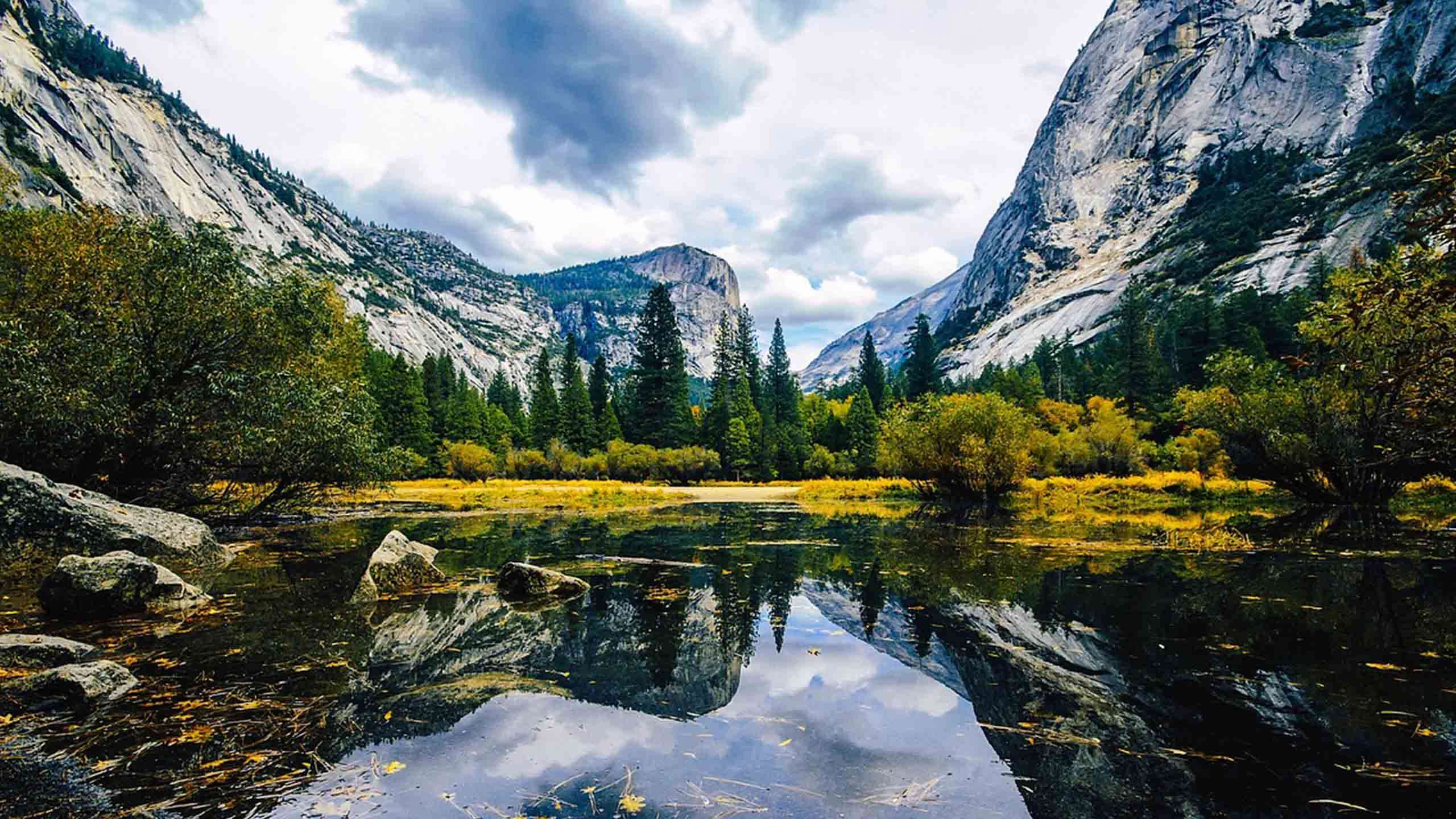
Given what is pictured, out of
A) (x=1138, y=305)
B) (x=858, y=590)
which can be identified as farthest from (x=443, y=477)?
(x=1138, y=305)

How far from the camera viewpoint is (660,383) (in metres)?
71.4

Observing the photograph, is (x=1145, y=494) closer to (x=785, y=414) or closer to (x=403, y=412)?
(x=785, y=414)

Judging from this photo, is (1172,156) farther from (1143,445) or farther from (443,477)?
(443,477)

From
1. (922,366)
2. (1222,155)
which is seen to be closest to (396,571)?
(922,366)

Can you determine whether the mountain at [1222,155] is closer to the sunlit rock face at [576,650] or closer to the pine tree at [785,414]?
the pine tree at [785,414]

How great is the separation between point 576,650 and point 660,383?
63658 mm

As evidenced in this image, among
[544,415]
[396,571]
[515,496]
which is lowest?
[396,571]

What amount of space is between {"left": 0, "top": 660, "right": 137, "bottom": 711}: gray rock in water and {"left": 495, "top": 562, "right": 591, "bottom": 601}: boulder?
18.4 ft

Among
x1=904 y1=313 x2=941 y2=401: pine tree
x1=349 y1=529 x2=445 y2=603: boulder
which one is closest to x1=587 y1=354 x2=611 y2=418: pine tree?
x1=904 y1=313 x2=941 y2=401: pine tree

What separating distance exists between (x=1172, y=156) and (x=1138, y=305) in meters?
131

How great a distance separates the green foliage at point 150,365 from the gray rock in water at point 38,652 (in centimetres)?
993

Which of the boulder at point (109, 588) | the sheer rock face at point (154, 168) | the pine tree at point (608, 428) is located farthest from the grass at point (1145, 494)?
the sheer rock face at point (154, 168)

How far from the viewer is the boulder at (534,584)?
455 inches

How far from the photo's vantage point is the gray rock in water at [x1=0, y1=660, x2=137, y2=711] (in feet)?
19.2
